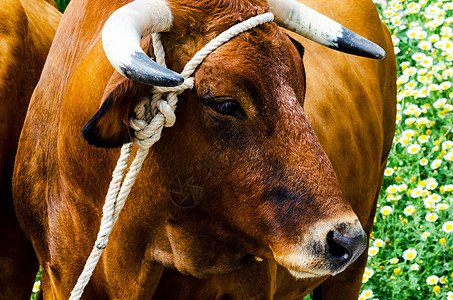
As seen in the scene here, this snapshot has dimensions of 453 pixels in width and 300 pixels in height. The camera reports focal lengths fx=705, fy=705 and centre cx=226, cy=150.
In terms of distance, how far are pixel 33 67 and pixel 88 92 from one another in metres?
1.16

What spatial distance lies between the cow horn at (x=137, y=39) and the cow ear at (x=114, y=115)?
0.13 meters

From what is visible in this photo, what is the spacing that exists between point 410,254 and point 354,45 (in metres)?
2.52

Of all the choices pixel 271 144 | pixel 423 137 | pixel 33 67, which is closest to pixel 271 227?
pixel 271 144

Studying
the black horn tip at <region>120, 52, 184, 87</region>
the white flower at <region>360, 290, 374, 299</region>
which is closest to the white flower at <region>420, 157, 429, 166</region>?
the white flower at <region>360, 290, 374, 299</region>

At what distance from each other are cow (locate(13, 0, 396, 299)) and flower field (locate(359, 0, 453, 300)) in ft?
7.12

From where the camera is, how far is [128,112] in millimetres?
2100

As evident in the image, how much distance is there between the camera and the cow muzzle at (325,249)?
6.86ft

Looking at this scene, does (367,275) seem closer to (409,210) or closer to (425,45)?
(409,210)

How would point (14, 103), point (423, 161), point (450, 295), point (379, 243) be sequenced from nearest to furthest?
point (14, 103)
point (450, 295)
point (379, 243)
point (423, 161)

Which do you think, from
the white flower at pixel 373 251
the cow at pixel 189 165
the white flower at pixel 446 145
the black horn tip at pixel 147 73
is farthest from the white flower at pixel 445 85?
the black horn tip at pixel 147 73

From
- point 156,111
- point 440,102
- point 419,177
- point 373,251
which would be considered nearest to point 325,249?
point 156,111

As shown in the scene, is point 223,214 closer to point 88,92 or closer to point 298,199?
point 298,199

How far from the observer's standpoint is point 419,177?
5.12 metres

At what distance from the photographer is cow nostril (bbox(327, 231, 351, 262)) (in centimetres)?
208
